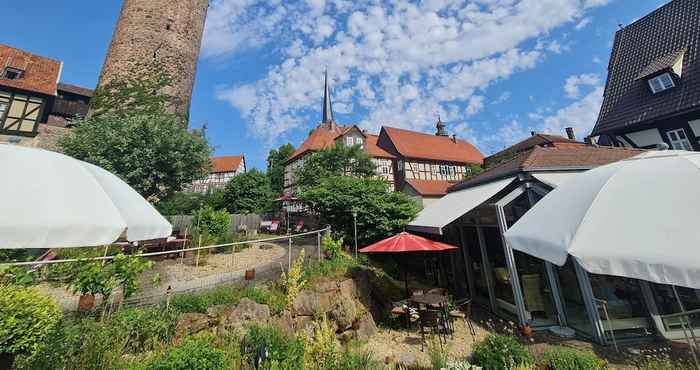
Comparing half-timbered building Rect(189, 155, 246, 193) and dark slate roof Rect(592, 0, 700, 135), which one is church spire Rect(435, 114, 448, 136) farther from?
half-timbered building Rect(189, 155, 246, 193)

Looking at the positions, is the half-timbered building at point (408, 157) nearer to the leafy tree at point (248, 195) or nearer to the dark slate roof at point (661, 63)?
the leafy tree at point (248, 195)

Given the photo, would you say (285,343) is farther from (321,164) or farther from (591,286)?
(321,164)

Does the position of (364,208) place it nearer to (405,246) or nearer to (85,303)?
(405,246)

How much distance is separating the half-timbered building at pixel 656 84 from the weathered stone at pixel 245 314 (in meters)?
19.0

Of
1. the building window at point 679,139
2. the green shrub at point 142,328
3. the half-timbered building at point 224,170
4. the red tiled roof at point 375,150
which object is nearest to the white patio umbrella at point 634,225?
the green shrub at point 142,328

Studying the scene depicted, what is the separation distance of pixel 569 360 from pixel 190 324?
6.85 metres

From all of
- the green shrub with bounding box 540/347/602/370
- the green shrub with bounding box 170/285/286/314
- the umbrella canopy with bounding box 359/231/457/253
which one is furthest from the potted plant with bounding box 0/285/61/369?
the green shrub with bounding box 540/347/602/370

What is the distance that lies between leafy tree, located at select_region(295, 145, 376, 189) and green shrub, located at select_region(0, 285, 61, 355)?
53.1 ft

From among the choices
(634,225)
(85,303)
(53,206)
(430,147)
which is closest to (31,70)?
(85,303)

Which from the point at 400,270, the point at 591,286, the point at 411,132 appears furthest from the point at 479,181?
the point at 411,132

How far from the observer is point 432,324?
698 cm

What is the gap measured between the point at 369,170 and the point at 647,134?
637 inches

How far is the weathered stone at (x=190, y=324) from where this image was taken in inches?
203

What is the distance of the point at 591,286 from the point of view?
6016 millimetres
